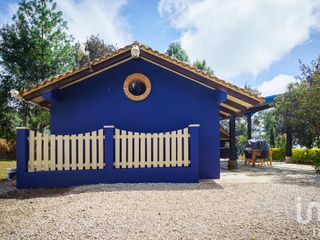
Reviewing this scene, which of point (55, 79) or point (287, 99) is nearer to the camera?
point (55, 79)

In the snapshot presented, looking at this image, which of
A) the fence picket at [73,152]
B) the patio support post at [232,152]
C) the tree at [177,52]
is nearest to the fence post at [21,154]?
the fence picket at [73,152]

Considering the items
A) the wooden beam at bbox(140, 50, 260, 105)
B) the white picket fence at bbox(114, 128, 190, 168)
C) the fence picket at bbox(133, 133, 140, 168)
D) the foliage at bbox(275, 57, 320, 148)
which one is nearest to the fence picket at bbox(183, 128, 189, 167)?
the white picket fence at bbox(114, 128, 190, 168)

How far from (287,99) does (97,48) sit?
21.3m

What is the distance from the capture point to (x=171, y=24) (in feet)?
47.4

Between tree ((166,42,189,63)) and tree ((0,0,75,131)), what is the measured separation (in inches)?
562

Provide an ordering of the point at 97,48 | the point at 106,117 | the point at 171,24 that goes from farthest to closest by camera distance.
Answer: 1. the point at 97,48
2. the point at 171,24
3. the point at 106,117

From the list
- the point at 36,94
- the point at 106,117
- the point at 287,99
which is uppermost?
the point at 287,99

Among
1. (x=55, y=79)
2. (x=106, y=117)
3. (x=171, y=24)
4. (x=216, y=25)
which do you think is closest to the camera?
(x=55, y=79)

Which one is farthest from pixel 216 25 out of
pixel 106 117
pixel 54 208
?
pixel 54 208

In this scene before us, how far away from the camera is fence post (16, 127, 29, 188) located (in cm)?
647

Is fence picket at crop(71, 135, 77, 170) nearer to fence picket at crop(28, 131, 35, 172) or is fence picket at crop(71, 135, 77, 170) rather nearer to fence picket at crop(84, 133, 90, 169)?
fence picket at crop(84, 133, 90, 169)

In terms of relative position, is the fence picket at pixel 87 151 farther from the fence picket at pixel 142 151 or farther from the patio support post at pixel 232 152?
the patio support post at pixel 232 152

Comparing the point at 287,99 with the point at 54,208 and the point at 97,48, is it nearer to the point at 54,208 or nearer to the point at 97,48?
the point at 54,208

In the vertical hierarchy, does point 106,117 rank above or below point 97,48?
below
